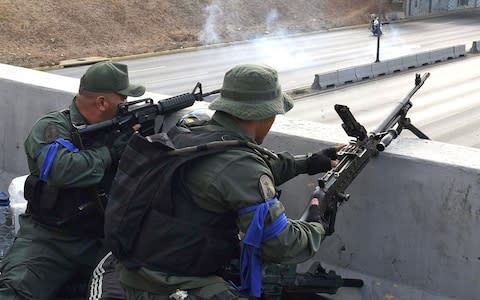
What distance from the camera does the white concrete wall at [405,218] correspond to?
3365mm

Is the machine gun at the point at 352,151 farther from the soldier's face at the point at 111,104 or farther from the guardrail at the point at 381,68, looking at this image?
the guardrail at the point at 381,68

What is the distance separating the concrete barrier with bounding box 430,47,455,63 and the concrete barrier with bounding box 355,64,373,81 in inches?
193

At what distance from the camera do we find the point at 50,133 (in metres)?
3.78

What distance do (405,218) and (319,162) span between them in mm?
543

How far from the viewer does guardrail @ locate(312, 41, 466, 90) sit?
23606 millimetres

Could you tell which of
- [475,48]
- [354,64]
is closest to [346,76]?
[354,64]

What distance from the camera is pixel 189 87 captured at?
22.8 meters

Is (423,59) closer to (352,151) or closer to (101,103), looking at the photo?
(101,103)

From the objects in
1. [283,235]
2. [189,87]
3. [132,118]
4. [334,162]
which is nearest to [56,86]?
[132,118]

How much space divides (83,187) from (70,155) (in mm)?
215

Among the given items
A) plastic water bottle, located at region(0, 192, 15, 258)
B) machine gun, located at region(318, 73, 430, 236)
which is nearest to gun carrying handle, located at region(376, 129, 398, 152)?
machine gun, located at region(318, 73, 430, 236)

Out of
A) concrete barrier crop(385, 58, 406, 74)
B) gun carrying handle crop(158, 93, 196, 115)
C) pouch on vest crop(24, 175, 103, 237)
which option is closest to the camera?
pouch on vest crop(24, 175, 103, 237)

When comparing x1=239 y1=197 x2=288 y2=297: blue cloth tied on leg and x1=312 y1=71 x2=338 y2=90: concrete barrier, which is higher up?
x1=239 y1=197 x2=288 y2=297: blue cloth tied on leg

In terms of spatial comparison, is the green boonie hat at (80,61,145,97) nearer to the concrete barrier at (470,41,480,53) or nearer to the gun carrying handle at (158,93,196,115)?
the gun carrying handle at (158,93,196,115)
